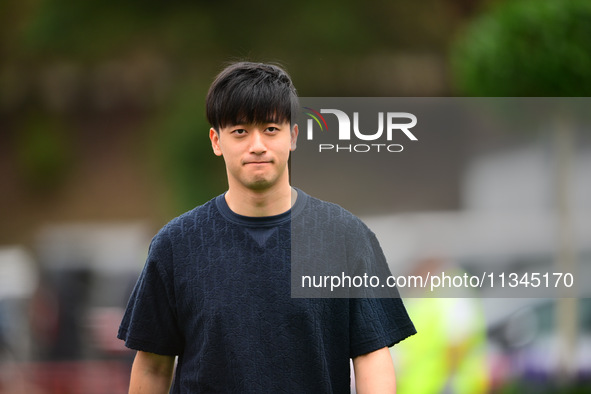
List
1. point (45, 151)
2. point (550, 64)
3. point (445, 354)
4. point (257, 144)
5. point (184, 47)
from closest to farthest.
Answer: point (257, 144)
point (550, 64)
point (445, 354)
point (184, 47)
point (45, 151)

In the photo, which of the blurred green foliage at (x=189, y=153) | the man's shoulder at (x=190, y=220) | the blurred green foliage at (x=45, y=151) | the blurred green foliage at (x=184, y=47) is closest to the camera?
the man's shoulder at (x=190, y=220)

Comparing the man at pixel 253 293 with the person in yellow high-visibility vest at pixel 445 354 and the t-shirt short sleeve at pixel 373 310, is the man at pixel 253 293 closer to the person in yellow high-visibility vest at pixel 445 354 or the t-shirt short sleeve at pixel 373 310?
the t-shirt short sleeve at pixel 373 310

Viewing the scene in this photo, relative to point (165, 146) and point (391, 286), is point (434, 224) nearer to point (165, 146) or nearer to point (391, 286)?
point (391, 286)

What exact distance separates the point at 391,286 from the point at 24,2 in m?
12.3

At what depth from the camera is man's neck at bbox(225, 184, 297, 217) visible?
7.64ft

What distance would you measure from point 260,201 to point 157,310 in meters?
0.37

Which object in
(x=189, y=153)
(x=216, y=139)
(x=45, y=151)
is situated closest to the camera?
(x=216, y=139)

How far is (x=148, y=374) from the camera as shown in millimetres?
2385

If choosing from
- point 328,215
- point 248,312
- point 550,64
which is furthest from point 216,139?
point 550,64

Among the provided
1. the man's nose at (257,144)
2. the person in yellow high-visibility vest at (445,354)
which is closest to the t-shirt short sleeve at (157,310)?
the man's nose at (257,144)

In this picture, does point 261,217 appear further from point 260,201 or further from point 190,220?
point 190,220

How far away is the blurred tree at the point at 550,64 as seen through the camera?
5.38m

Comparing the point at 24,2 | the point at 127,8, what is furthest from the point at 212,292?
the point at 24,2

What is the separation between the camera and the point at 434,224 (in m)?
5.68
